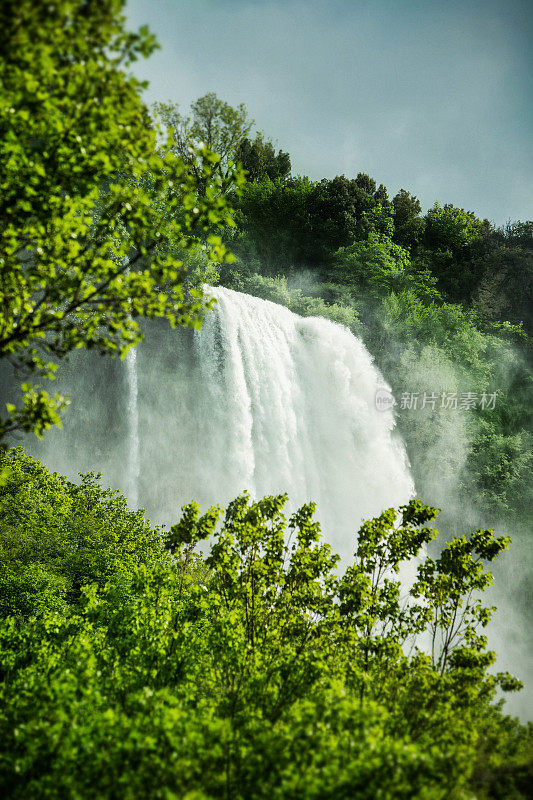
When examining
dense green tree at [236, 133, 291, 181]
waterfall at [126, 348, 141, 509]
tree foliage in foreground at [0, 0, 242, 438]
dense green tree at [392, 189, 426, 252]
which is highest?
dense green tree at [236, 133, 291, 181]

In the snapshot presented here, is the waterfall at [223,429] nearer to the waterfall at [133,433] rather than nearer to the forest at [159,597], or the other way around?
the waterfall at [133,433]

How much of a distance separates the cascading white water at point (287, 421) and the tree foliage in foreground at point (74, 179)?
16245mm

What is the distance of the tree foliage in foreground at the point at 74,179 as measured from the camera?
3660 millimetres

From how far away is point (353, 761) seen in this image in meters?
3.56

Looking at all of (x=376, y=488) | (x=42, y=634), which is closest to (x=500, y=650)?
(x=376, y=488)

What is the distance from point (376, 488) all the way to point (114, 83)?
21705mm

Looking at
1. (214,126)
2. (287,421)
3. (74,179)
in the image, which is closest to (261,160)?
(214,126)

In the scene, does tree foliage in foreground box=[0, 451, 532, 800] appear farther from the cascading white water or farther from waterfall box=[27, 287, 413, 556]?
the cascading white water

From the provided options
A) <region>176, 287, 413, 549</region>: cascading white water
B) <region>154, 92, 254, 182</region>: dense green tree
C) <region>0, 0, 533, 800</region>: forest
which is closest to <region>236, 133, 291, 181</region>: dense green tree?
<region>154, 92, 254, 182</region>: dense green tree

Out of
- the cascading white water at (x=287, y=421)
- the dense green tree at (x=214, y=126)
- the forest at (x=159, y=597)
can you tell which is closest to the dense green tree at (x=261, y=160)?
the dense green tree at (x=214, y=126)

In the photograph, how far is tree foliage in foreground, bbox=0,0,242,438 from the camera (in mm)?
3660

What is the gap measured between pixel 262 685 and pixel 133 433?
1692cm

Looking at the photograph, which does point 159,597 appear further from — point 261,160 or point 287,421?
point 261,160

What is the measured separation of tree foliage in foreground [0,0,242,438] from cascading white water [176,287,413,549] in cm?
1624
